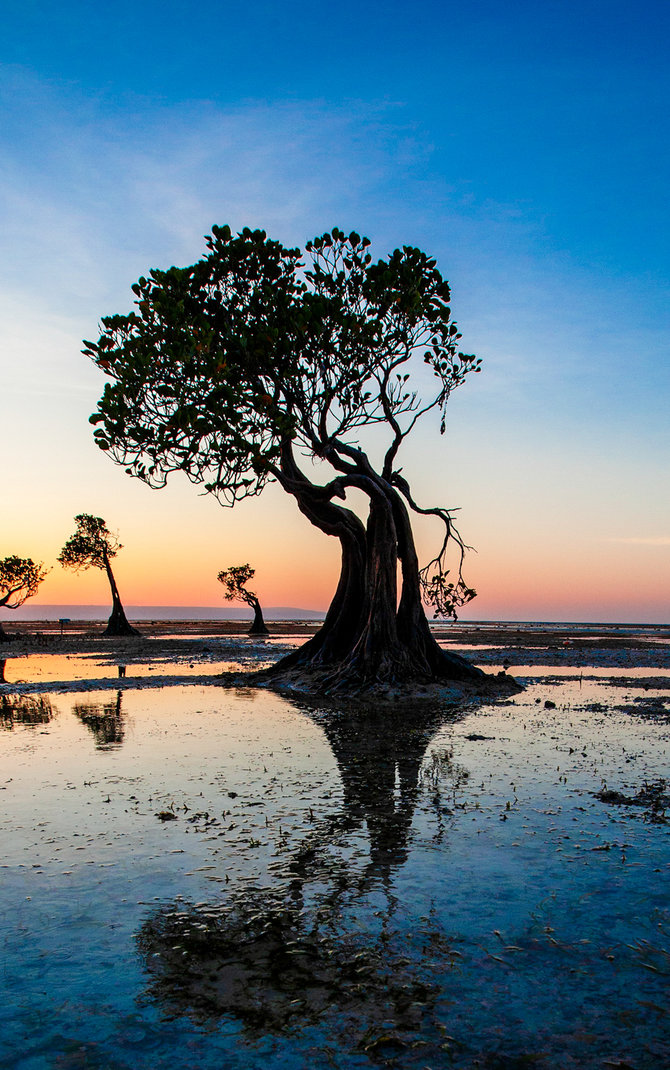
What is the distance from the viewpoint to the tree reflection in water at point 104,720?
1484cm

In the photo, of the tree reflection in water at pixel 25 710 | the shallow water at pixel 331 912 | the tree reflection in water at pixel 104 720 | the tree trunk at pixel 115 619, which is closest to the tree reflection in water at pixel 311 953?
the shallow water at pixel 331 912

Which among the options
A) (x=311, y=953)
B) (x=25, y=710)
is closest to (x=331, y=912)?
(x=311, y=953)

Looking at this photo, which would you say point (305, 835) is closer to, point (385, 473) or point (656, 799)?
point (656, 799)

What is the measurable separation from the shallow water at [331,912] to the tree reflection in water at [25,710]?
512 centimetres

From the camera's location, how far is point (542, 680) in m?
29.6

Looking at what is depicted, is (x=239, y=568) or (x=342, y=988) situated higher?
(x=239, y=568)

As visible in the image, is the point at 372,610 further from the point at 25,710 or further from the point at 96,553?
the point at 96,553

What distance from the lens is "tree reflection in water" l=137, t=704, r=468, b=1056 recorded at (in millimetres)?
4738

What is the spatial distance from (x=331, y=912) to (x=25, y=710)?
16.2 m

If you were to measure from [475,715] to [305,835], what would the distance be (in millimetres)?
11933

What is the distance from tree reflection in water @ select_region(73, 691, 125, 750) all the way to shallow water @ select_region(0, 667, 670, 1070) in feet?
5.27

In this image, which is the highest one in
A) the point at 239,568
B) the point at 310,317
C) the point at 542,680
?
the point at 310,317

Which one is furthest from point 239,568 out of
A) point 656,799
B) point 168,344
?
point 656,799

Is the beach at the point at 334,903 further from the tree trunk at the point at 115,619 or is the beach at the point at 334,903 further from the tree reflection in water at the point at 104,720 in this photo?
the tree trunk at the point at 115,619
